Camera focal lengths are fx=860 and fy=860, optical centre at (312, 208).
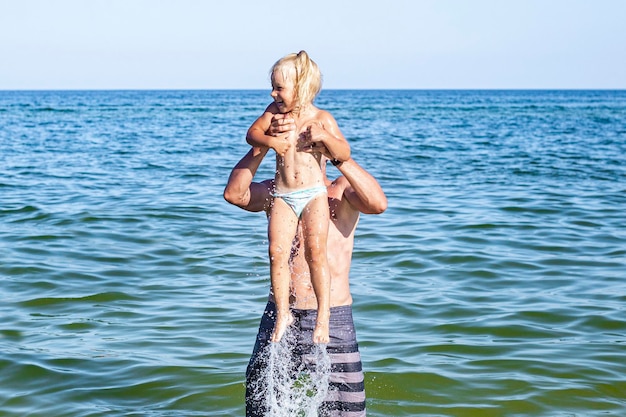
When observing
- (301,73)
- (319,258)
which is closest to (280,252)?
(319,258)

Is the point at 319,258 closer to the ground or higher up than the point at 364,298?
higher up

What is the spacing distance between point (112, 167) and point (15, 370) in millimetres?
13846

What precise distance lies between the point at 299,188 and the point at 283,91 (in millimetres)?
437

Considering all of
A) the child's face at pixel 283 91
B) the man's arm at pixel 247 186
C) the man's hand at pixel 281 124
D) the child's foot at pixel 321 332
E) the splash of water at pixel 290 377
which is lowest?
the splash of water at pixel 290 377

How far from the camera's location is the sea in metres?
5.97

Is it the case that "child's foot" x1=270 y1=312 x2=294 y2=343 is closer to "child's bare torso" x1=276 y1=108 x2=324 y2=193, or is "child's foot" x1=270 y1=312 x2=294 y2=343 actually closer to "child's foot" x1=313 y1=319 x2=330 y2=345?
"child's foot" x1=313 y1=319 x2=330 y2=345

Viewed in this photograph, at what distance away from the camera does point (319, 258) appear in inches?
146

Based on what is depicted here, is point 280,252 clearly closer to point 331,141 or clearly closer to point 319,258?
point 319,258

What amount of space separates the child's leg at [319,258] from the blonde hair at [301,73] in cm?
44

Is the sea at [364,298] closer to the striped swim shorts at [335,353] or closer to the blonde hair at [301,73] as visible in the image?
the striped swim shorts at [335,353]

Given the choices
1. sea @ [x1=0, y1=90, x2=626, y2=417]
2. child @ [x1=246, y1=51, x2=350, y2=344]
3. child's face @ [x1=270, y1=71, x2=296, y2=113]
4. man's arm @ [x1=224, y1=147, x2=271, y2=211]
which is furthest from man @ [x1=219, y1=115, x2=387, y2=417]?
sea @ [x1=0, y1=90, x2=626, y2=417]

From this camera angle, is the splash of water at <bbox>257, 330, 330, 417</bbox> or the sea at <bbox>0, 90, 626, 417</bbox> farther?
the sea at <bbox>0, 90, 626, 417</bbox>

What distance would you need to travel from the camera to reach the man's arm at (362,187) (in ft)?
12.1

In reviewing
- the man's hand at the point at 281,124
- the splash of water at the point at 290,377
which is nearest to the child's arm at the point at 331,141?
the man's hand at the point at 281,124
